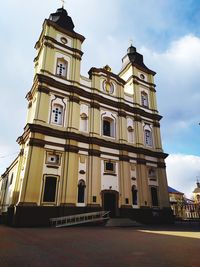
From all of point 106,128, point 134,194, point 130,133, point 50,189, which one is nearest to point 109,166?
point 134,194

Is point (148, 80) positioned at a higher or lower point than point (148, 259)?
higher

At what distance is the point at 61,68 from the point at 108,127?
8220 millimetres

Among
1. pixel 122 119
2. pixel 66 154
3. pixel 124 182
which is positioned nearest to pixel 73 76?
pixel 122 119

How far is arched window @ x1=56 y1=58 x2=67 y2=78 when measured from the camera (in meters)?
21.8

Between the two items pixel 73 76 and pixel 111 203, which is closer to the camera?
pixel 111 203

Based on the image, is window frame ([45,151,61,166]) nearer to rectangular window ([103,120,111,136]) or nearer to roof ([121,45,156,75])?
rectangular window ([103,120,111,136])

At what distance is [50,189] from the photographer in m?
16.8

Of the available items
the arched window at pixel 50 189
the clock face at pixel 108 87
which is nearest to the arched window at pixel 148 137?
the clock face at pixel 108 87

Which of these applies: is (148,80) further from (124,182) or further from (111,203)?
(111,203)

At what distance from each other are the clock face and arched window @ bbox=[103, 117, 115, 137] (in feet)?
11.9

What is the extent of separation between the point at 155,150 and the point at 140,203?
269 inches

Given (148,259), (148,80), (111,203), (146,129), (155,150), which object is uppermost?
(148,80)

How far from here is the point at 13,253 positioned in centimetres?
577

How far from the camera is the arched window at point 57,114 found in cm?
1927
